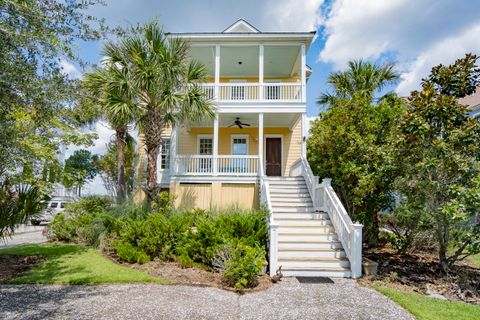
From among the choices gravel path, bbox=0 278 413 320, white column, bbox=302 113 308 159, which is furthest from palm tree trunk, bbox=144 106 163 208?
white column, bbox=302 113 308 159

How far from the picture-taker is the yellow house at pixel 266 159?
7578 millimetres

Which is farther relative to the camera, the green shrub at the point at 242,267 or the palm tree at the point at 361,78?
the palm tree at the point at 361,78

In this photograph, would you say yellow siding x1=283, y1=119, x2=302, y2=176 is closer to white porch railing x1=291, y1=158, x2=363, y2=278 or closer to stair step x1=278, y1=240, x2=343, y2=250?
white porch railing x1=291, y1=158, x2=363, y2=278

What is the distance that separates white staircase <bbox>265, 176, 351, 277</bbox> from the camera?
7136 millimetres

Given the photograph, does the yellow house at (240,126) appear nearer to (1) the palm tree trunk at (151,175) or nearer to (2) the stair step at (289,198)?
(2) the stair step at (289,198)

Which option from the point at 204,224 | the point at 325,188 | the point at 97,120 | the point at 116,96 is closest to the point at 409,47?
the point at 325,188

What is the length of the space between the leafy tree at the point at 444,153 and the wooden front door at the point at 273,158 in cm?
869

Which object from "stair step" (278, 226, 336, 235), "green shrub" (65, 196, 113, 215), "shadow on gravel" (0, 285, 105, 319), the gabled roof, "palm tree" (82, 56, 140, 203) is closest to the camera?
"shadow on gravel" (0, 285, 105, 319)

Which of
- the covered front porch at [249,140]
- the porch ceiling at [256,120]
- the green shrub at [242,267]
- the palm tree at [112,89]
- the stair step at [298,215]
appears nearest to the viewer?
the green shrub at [242,267]

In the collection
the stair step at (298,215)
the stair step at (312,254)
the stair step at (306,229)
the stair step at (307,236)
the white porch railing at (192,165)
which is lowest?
Answer: the stair step at (312,254)

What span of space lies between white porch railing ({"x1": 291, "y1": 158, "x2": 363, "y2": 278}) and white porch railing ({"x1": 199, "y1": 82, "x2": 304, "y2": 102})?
3.79m

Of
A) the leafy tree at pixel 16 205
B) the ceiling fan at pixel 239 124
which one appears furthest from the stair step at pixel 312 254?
the ceiling fan at pixel 239 124

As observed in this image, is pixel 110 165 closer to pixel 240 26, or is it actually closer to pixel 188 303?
pixel 240 26

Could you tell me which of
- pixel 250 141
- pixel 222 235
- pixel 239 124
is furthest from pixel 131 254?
pixel 250 141
